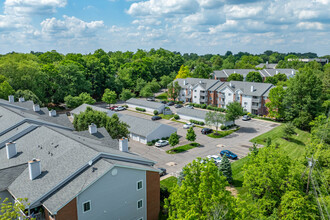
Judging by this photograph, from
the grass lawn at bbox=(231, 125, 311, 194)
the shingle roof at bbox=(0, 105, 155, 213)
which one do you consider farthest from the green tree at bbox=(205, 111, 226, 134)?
the shingle roof at bbox=(0, 105, 155, 213)

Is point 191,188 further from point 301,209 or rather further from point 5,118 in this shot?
point 5,118

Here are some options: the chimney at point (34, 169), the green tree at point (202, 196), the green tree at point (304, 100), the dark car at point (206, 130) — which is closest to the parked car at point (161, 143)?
the dark car at point (206, 130)

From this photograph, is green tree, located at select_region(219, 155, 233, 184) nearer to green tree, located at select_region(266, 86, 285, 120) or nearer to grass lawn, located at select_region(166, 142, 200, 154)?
grass lawn, located at select_region(166, 142, 200, 154)

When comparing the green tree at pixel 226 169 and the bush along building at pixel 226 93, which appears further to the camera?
the bush along building at pixel 226 93

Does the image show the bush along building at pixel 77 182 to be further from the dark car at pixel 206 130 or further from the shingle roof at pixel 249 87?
the shingle roof at pixel 249 87

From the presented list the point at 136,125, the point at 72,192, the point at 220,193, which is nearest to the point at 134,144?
the point at 136,125

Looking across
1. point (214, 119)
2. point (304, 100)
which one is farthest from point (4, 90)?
point (304, 100)
